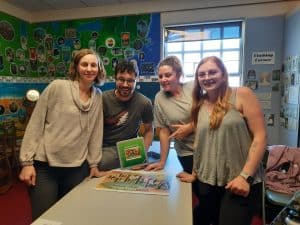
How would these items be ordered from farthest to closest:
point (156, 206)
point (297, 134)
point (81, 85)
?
1. point (297, 134)
2. point (81, 85)
3. point (156, 206)

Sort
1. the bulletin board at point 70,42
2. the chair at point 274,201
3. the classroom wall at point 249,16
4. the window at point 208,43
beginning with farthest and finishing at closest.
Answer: the bulletin board at point 70,42, the window at point 208,43, the classroom wall at point 249,16, the chair at point 274,201

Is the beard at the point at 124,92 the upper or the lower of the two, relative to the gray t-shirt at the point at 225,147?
upper

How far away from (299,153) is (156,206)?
1858 millimetres

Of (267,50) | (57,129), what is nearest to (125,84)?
(57,129)

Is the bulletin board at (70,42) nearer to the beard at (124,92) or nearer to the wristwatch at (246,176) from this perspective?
the beard at (124,92)

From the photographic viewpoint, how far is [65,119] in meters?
1.41

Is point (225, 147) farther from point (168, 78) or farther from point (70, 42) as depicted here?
point (70, 42)

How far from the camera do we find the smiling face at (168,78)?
5.11ft

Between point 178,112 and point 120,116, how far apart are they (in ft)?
1.23

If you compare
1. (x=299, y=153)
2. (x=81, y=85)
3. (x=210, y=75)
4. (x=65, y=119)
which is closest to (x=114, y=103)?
(x=81, y=85)

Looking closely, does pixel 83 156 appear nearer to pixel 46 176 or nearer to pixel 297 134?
pixel 46 176

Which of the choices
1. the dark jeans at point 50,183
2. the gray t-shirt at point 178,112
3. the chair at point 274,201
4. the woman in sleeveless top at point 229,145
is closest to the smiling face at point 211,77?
the woman in sleeveless top at point 229,145

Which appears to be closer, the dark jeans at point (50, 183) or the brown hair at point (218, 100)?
the brown hair at point (218, 100)

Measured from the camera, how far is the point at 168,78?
1561mm
